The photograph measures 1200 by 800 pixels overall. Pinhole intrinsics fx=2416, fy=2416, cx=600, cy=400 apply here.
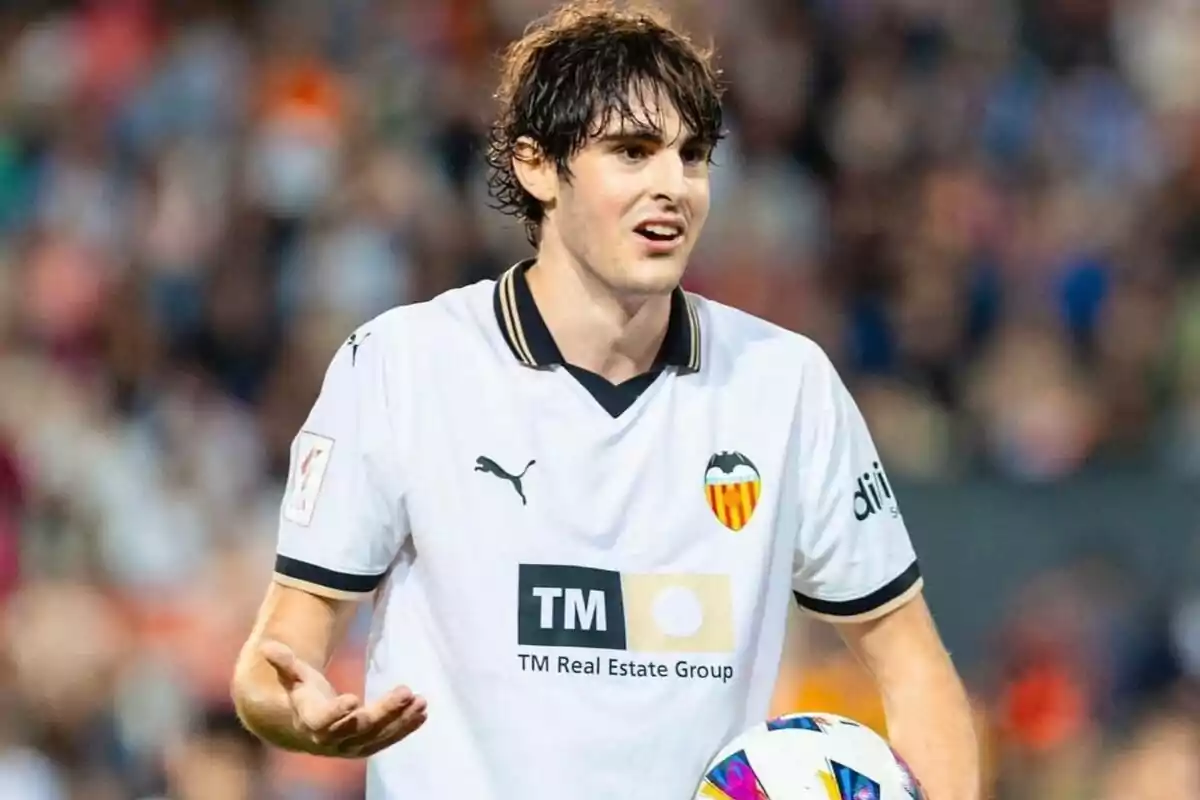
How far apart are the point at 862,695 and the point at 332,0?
4821 mm

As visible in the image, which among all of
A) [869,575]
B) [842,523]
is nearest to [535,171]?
[842,523]

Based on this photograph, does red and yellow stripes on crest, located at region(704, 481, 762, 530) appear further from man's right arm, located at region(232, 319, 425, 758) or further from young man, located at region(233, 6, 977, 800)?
man's right arm, located at region(232, 319, 425, 758)

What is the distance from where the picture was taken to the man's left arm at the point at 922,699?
415 centimetres

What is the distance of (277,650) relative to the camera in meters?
3.71

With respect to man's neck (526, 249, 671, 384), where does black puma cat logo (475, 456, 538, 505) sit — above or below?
below

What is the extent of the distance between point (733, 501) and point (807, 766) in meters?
0.52

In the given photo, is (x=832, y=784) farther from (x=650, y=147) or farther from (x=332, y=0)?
(x=332, y=0)

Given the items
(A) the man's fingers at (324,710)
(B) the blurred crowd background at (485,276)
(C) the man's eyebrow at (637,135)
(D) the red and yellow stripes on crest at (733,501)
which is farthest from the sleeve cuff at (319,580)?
(B) the blurred crowd background at (485,276)

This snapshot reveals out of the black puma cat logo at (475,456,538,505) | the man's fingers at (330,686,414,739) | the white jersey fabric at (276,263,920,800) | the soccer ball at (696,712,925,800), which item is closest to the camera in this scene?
the man's fingers at (330,686,414,739)

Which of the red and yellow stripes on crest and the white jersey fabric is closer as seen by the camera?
the white jersey fabric

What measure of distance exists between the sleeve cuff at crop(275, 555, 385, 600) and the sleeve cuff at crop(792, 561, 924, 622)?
32.9 inches

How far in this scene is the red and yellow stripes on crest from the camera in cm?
413

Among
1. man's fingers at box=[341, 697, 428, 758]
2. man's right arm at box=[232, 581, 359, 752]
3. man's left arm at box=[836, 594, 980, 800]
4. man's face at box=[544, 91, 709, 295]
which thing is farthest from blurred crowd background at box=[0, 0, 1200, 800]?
man's fingers at box=[341, 697, 428, 758]

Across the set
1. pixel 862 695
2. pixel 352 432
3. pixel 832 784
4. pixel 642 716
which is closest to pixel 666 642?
pixel 642 716
